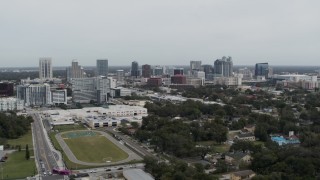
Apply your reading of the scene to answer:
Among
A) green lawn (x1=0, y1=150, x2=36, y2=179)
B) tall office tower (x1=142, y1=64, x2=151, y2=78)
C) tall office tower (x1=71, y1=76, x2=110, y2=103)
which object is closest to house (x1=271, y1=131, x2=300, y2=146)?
green lawn (x1=0, y1=150, x2=36, y2=179)

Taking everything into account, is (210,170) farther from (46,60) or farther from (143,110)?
(46,60)

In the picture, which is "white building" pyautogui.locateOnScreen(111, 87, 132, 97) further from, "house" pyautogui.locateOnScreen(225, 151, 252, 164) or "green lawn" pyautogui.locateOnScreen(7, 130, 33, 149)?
"house" pyautogui.locateOnScreen(225, 151, 252, 164)

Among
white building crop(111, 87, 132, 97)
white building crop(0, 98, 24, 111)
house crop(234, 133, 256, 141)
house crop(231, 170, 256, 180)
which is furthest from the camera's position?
white building crop(111, 87, 132, 97)

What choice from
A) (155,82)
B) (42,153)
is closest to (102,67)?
(155,82)

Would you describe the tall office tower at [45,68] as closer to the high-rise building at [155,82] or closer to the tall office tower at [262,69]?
the high-rise building at [155,82]

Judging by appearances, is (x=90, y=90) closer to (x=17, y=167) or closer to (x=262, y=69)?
(x=17, y=167)
